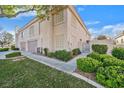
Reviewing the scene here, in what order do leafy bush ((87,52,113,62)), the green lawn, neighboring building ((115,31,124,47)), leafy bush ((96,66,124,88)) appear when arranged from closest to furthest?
leafy bush ((96,66,124,88)) → the green lawn → neighboring building ((115,31,124,47)) → leafy bush ((87,52,113,62))

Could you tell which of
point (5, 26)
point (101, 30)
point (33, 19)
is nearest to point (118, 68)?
point (101, 30)

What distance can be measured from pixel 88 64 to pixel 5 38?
2.94m

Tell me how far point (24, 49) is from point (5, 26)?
107 centimetres

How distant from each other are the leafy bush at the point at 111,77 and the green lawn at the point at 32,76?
1.40ft

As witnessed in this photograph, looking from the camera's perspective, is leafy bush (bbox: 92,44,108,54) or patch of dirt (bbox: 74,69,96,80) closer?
patch of dirt (bbox: 74,69,96,80)

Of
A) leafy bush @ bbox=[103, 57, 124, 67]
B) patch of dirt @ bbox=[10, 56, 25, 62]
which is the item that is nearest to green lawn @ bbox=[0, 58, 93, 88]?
patch of dirt @ bbox=[10, 56, 25, 62]

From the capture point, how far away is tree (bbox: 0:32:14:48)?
5344 mm

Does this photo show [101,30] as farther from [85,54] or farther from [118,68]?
[118,68]

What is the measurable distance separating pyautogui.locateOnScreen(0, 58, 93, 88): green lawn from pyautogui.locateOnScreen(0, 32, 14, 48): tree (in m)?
0.70

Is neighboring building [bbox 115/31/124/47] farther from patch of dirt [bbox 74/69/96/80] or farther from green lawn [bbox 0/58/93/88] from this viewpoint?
green lawn [bbox 0/58/93/88]

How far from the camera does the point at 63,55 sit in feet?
17.7

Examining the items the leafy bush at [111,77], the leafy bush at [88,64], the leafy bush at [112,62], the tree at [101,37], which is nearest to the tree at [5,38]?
the leafy bush at [88,64]

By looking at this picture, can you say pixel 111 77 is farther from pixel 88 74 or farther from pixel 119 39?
pixel 119 39

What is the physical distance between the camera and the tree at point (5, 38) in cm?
534
